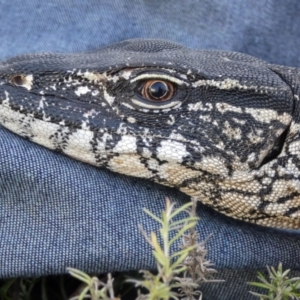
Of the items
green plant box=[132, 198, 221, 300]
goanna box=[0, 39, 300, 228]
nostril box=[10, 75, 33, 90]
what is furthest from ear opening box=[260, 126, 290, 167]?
nostril box=[10, 75, 33, 90]

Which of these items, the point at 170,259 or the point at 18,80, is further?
the point at 18,80

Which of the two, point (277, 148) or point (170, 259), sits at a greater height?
point (277, 148)

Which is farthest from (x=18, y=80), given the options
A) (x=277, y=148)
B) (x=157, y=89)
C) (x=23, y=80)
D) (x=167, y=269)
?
(x=167, y=269)

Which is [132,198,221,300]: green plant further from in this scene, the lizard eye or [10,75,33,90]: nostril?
[10,75,33,90]: nostril

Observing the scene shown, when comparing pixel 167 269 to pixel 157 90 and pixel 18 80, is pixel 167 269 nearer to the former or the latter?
pixel 157 90

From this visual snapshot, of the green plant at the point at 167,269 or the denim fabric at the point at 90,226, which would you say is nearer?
the green plant at the point at 167,269

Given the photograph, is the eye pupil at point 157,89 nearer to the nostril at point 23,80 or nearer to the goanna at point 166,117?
the goanna at point 166,117


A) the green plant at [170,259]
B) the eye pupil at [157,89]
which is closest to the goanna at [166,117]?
the eye pupil at [157,89]

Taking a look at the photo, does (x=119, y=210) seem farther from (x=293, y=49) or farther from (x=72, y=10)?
(x=293, y=49)
